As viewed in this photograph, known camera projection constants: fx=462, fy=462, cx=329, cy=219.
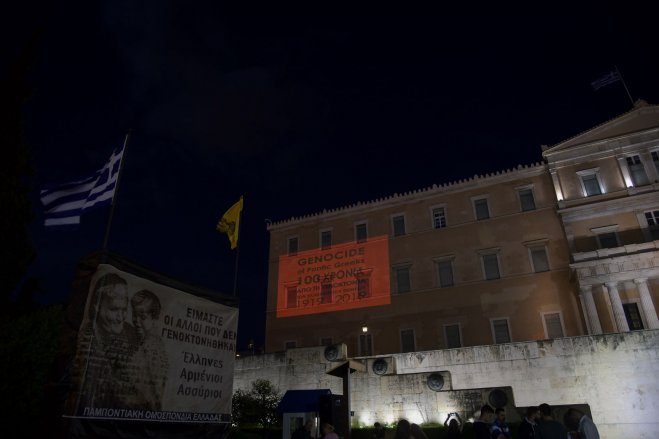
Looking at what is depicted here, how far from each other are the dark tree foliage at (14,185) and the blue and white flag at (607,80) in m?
33.2

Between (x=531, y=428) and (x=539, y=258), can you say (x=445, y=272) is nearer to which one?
(x=539, y=258)

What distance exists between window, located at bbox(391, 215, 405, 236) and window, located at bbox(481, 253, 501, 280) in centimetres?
652

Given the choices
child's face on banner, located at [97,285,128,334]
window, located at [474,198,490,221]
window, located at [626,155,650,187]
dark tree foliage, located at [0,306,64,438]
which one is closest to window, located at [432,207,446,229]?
window, located at [474,198,490,221]

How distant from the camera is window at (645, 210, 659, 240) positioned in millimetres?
27797

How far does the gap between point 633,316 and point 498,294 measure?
303 inches

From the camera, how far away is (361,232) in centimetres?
3781

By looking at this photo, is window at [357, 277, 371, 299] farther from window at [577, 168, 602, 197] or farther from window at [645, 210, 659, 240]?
window at [645, 210, 659, 240]

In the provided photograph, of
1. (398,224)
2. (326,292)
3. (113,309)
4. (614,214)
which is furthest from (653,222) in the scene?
(113,309)

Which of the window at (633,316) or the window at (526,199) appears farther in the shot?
the window at (526,199)

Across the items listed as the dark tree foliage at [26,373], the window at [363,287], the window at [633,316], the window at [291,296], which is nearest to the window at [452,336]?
the window at [363,287]

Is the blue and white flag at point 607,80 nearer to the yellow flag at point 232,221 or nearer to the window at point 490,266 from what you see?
the window at point 490,266

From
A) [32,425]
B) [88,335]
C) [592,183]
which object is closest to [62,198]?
[88,335]

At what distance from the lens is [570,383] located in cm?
2062

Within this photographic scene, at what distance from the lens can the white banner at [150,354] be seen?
6.93 m
